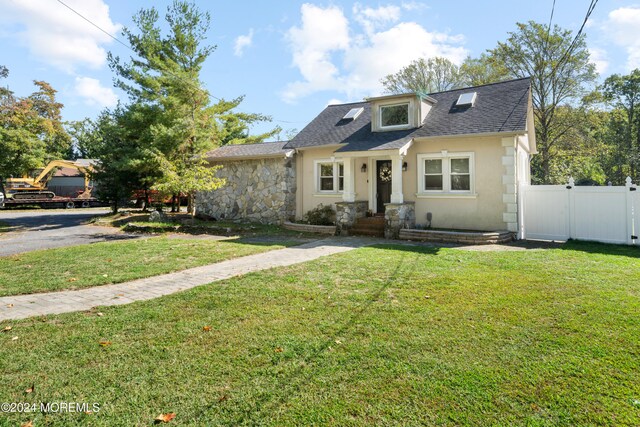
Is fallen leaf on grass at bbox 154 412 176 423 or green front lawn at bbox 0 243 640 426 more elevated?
green front lawn at bbox 0 243 640 426

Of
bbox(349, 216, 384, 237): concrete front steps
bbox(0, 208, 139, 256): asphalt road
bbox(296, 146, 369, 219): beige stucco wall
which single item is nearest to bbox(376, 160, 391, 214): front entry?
bbox(296, 146, 369, 219): beige stucco wall

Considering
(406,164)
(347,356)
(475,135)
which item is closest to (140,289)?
(347,356)

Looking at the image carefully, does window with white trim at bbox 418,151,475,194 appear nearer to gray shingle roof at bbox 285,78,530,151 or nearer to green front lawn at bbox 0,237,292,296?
gray shingle roof at bbox 285,78,530,151

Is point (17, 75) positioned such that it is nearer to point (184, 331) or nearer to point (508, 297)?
point (184, 331)

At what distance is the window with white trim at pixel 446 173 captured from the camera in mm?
12039

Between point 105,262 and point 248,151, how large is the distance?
9455 mm

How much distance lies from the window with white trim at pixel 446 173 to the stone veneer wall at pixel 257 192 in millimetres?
5356

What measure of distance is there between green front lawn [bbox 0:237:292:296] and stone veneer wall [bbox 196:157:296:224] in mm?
4658

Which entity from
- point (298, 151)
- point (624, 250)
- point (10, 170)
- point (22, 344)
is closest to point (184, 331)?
point (22, 344)

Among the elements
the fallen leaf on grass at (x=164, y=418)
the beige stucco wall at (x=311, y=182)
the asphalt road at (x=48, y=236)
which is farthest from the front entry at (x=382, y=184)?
the fallen leaf on grass at (x=164, y=418)

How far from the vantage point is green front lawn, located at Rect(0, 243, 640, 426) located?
2.58m

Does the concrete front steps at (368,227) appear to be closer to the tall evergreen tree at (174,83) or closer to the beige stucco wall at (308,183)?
the beige stucco wall at (308,183)

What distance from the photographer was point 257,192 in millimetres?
15727

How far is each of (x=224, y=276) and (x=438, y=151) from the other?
882cm
